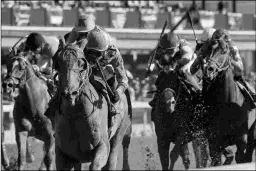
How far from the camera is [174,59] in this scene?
11.4m

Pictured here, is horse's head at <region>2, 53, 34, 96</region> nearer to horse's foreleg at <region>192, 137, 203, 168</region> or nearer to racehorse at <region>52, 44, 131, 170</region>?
horse's foreleg at <region>192, 137, 203, 168</region>

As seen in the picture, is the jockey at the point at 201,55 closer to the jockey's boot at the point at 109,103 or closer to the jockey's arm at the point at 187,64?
the jockey's arm at the point at 187,64

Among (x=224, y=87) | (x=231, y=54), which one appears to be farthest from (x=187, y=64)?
(x=224, y=87)

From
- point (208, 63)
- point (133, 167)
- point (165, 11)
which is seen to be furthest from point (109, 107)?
point (165, 11)

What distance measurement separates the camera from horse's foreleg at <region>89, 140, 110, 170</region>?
26.2 feet

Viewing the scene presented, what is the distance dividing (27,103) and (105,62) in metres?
3.18

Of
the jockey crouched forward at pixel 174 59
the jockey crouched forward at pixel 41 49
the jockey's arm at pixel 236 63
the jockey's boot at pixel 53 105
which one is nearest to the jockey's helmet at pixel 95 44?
the jockey's boot at pixel 53 105

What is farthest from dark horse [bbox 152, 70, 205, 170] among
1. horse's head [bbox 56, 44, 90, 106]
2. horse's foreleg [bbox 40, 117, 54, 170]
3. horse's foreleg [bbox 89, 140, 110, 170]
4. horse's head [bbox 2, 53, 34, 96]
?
horse's head [bbox 56, 44, 90, 106]

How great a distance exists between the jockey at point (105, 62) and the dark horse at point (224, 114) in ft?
4.85

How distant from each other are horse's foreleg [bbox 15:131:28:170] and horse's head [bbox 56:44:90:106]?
12.9 ft

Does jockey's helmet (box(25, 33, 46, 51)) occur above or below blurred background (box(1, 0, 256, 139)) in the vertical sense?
above

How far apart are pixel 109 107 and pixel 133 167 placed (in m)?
5.08

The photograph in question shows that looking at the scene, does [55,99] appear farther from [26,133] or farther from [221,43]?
[26,133]

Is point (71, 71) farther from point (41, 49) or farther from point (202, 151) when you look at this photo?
point (41, 49)
